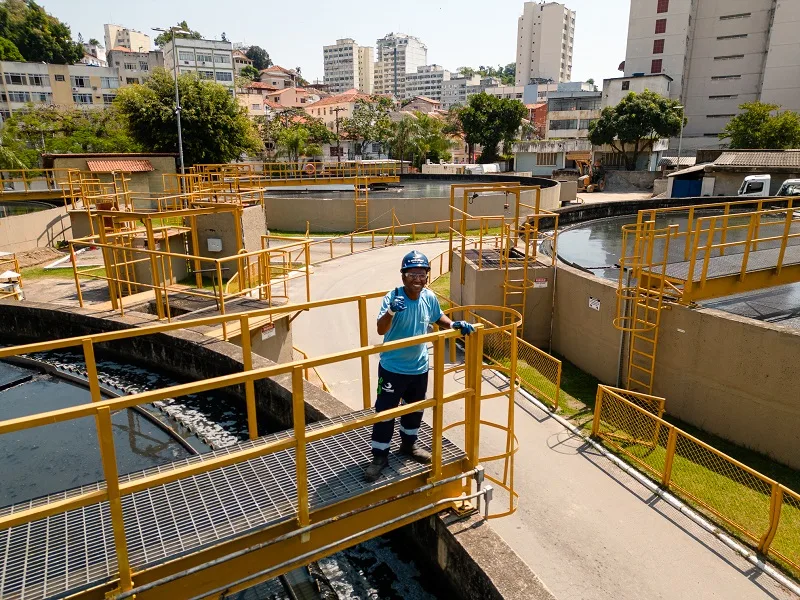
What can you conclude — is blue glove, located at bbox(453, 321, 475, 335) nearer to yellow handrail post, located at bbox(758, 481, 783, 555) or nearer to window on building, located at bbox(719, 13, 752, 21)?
yellow handrail post, located at bbox(758, 481, 783, 555)

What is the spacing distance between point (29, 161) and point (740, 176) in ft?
163

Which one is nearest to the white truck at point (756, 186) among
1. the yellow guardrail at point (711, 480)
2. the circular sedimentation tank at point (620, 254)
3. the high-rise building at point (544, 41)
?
the circular sedimentation tank at point (620, 254)

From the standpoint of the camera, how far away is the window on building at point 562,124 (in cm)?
6569

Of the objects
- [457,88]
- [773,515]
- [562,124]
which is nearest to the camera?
[773,515]

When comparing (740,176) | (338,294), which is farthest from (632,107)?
(338,294)

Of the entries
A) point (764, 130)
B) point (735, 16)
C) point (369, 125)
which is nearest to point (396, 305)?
point (764, 130)

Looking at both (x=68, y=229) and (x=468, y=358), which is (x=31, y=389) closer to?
(x=468, y=358)

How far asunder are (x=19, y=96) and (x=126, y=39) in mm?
123152

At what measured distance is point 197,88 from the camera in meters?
35.6

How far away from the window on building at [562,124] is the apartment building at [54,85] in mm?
55108

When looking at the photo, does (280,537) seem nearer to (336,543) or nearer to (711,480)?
(336,543)

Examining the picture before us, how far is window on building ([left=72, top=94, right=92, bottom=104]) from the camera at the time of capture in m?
64.2

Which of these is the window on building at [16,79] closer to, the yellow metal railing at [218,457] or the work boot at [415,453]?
the yellow metal railing at [218,457]

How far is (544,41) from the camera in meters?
130
